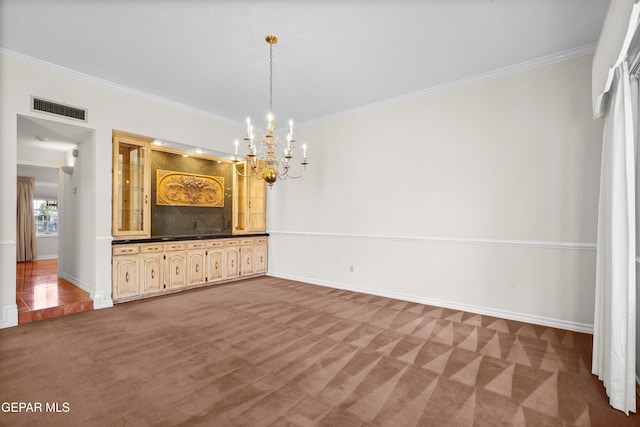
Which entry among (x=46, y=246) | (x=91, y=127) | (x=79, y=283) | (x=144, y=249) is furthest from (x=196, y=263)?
(x=46, y=246)

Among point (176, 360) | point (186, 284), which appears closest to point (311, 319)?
point (176, 360)

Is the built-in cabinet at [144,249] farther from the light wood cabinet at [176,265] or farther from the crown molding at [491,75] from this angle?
the crown molding at [491,75]

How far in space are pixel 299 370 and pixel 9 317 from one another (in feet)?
12.2

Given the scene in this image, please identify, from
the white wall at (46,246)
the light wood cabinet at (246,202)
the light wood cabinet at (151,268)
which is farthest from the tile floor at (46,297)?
the white wall at (46,246)

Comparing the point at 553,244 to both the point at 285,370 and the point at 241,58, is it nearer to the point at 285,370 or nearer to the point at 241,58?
the point at 285,370

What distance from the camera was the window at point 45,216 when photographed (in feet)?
29.5

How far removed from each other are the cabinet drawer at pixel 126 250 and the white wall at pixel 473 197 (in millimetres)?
3113

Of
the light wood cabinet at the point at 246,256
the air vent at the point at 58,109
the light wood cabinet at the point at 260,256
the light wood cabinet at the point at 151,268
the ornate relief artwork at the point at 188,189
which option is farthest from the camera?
the light wood cabinet at the point at 260,256

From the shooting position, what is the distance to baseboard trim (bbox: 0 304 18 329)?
3.47m

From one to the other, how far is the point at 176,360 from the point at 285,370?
104cm

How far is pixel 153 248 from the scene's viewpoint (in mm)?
4879

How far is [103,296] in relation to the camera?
4.30 m

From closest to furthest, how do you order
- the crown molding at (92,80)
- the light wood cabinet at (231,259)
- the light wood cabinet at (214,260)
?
the crown molding at (92,80) < the light wood cabinet at (214,260) < the light wood cabinet at (231,259)

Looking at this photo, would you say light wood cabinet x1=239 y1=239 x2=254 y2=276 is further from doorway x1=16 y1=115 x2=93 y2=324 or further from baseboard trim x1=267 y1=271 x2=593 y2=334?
doorway x1=16 y1=115 x2=93 y2=324
